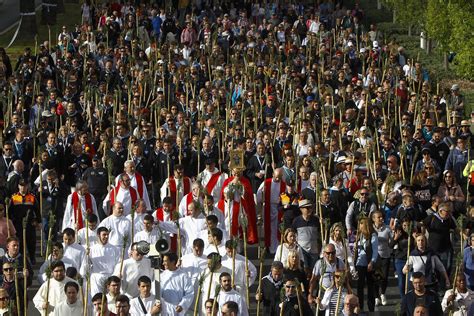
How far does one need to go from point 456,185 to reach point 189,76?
31.9ft

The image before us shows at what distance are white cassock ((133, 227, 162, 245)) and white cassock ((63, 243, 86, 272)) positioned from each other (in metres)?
0.86

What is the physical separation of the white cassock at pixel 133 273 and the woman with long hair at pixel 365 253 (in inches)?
106

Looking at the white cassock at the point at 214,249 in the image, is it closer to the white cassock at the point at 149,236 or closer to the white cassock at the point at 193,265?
the white cassock at the point at 193,265

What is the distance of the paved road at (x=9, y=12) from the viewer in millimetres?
54531

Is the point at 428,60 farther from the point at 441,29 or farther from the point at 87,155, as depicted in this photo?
the point at 87,155

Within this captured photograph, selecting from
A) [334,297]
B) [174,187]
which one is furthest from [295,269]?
[174,187]

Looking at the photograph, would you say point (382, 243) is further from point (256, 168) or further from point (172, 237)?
point (256, 168)

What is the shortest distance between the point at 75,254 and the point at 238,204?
3.59 metres

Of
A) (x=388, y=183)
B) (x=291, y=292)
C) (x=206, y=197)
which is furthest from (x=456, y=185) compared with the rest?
(x=291, y=292)

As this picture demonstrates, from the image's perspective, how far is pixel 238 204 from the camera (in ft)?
77.0

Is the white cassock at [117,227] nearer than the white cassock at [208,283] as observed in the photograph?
No

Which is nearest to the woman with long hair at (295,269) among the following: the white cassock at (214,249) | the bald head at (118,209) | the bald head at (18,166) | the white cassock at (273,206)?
the white cassock at (214,249)

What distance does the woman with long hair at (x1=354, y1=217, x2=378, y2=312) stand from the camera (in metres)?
Answer: 20.7

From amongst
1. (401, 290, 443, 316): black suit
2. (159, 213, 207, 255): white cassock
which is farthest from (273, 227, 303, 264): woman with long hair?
(401, 290, 443, 316): black suit
